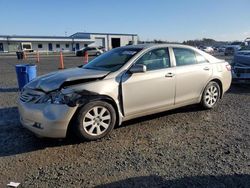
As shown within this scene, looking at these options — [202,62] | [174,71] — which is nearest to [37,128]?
[174,71]

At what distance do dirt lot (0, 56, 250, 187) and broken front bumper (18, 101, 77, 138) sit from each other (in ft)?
0.96

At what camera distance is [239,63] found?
9.62 meters

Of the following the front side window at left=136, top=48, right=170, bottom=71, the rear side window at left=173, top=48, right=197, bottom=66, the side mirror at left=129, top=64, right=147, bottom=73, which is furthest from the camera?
the rear side window at left=173, top=48, right=197, bottom=66

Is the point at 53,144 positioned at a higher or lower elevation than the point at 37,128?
lower

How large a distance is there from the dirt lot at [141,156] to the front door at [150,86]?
443 millimetres

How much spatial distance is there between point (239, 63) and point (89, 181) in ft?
26.0

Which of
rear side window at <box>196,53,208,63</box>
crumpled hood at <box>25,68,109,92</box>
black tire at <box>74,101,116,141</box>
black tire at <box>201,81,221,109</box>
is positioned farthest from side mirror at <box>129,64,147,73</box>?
black tire at <box>201,81,221,109</box>

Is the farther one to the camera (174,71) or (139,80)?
(174,71)

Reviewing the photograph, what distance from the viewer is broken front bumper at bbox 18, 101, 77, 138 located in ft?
13.9

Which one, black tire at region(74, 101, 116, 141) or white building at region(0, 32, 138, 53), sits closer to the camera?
black tire at region(74, 101, 116, 141)

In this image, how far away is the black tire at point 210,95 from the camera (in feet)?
20.9

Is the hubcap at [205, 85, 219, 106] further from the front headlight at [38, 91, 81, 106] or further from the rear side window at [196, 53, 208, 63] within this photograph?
the front headlight at [38, 91, 81, 106]

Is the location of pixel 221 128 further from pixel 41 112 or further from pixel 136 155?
pixel 41 112

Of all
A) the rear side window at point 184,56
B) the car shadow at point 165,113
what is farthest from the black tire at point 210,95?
the rear side window at point 184,56
